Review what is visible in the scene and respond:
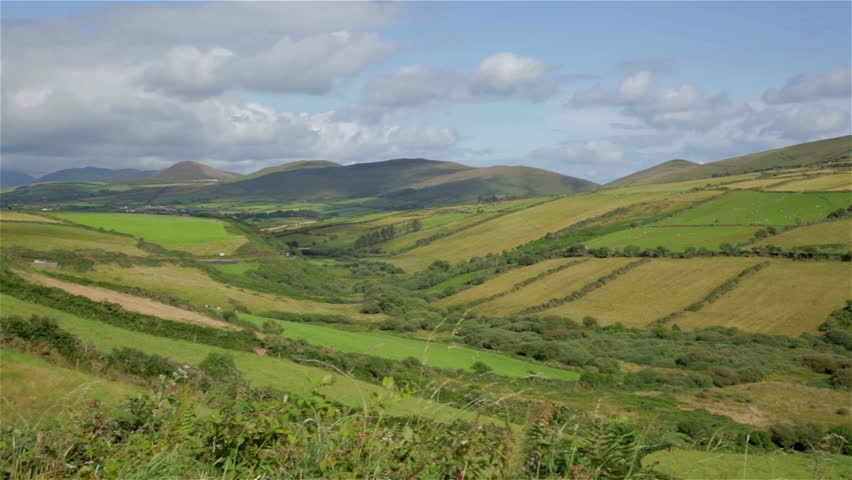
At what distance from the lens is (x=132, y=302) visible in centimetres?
2906

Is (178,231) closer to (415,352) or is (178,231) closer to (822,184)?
(415,352)

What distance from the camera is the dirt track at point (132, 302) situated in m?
27.4

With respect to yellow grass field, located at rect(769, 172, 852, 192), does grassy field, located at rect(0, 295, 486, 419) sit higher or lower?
lower

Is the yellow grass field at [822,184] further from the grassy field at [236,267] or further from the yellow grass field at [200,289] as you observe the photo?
the grassy field at [236,267]

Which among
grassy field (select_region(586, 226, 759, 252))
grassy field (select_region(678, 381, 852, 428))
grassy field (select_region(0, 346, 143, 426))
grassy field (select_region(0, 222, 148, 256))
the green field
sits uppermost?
grassy field (select_region(0, 222, 148, 256))

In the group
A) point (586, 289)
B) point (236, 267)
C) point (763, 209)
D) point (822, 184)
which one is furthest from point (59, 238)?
point (822, 184)

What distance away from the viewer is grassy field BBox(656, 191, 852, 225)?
282 feet

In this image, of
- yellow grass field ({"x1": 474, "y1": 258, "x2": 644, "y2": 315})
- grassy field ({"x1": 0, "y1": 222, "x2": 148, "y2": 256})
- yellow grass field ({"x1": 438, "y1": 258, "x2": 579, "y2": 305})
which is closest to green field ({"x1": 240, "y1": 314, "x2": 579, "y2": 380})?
yellow grass field ({"x1": 474, "y1": 258, "x2": 644, "y2": 315})

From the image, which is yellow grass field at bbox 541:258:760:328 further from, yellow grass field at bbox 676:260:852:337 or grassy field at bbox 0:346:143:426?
grassy field at bbox 0:346:143:426

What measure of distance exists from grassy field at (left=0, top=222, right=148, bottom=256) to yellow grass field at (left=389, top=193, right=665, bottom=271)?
54406 mm

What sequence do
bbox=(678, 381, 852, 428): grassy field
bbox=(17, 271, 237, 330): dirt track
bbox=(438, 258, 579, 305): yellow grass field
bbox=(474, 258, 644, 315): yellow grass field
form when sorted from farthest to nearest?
bbox=(438, 258, 579, 305): yellow grass field, bbox=(474, 258, 644, 315): yellow grass field, bbox=(678, 381, 852, 428): grassy field, bbox=(17, 271, 237, 330): dirt track

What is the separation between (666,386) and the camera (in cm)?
3775

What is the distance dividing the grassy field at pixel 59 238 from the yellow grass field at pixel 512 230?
2142 inches

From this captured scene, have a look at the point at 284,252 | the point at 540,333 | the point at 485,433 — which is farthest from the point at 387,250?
the point at 485,433
